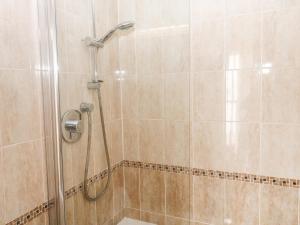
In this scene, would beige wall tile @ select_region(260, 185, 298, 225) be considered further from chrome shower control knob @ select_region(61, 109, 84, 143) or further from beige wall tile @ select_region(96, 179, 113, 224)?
chrome shower control knob @ select_region(61, 109, 84, 143)

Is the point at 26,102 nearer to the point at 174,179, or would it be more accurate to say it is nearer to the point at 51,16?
the point at 51,16

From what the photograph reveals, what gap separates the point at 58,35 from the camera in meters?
1.04

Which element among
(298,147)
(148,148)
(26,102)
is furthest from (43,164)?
(298,147)

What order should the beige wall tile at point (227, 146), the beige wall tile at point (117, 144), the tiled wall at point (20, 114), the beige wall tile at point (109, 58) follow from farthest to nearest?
the beige wall tile at point (227, 146)
the beige wall tile at point (117, 144)
the beige wall tile at point (109, 58)
the tiled wall at point (20, 114)

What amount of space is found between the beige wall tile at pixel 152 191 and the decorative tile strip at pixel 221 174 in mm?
34

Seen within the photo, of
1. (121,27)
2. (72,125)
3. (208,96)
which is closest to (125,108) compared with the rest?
(72,125)

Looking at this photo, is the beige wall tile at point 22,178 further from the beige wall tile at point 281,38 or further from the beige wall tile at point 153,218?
the beige wall tile at point 281,38

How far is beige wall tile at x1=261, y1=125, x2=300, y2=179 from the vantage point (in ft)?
4.34

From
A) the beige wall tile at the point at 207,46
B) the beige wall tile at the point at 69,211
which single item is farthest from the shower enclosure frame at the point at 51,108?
the beige wall tile at the point at 207,46

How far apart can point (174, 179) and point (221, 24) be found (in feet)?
2.99

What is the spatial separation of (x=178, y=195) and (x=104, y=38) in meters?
0.95

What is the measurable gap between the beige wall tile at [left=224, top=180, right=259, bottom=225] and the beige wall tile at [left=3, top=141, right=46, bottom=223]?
3.35ft

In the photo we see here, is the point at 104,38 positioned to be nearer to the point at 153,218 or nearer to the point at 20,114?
the point at 20,114

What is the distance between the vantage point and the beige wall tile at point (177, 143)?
4.42 ft
